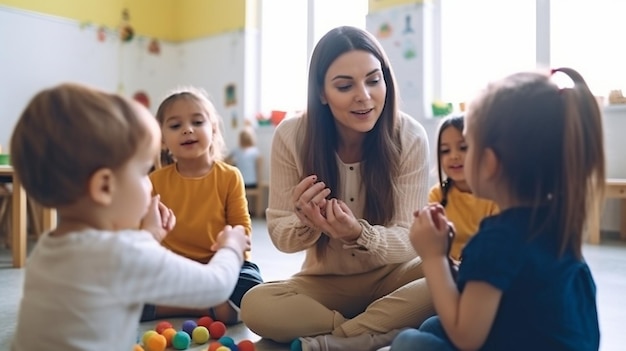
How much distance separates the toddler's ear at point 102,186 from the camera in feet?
2.56

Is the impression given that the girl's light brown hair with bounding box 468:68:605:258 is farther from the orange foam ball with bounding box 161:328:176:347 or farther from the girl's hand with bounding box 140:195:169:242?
the orange foam ball with bounding box 161:328:176:347

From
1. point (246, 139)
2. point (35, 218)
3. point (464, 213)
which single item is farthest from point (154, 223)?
point (246, 139)

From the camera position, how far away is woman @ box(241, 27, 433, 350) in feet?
4.40

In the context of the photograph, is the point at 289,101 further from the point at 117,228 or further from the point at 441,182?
the point at 117,228

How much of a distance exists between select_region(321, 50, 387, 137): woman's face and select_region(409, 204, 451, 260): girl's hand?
51 cm

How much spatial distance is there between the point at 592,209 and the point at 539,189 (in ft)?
0.36

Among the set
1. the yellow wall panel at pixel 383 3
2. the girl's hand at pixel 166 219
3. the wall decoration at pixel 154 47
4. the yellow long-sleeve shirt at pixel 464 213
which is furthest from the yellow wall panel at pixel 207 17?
the girl's hand at pixel 166 219

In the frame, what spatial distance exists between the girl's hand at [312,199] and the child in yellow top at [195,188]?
0.48m

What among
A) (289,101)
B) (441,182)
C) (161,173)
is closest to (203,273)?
(161,173)

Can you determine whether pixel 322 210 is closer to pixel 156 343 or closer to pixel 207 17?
pixel 156 343

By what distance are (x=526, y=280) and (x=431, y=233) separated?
0.15 meters

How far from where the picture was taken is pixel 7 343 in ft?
4.57

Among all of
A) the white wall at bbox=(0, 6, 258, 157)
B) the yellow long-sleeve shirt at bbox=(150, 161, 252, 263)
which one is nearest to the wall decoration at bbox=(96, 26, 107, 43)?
the white wall at bbox=(0, 6, 258, 157)

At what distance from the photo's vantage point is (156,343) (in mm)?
1318
